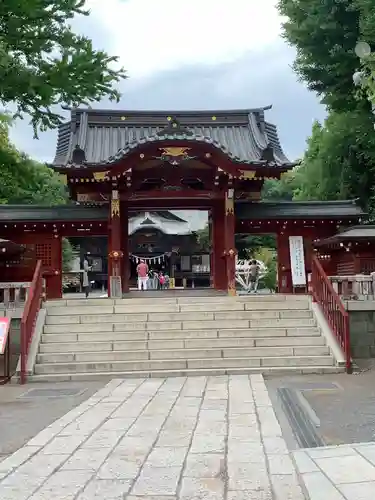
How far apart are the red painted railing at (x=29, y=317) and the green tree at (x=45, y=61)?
12.8ft

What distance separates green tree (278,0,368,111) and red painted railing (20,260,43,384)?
9.89m

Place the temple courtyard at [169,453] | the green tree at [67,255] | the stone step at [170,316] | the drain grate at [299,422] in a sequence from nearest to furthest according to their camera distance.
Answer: the temple courtyard at [169,453] → the drain grate at [299,422] → the stone step at [170,316] → the green tree at [67,255]

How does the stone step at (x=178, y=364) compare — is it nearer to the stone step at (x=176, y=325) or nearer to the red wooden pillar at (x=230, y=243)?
the stone step at (x=176, y=325)

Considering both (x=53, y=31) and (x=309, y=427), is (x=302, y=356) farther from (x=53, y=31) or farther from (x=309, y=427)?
(x=53, y=31)

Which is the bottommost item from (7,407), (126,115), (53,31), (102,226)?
(7,407)

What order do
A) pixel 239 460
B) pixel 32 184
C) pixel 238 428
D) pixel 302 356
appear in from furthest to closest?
pixel 32 184
pixel 302 356
pixel 238 428
pixel 239 460

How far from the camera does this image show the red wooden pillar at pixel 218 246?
669 inches

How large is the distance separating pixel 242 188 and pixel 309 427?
11818mm

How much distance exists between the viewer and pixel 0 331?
9.73m

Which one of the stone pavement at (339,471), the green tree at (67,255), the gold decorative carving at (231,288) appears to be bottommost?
the stone pavement at (339,471)

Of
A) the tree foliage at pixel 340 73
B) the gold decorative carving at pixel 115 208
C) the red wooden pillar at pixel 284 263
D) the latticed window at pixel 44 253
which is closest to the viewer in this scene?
the tree foliage at pixel 340 73

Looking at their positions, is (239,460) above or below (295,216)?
below

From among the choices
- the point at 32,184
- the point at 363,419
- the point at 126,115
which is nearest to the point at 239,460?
the point at 363,419

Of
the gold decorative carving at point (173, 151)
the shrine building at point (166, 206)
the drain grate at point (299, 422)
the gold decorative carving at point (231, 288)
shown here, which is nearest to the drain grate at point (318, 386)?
the drain grate at point (299, 422)
